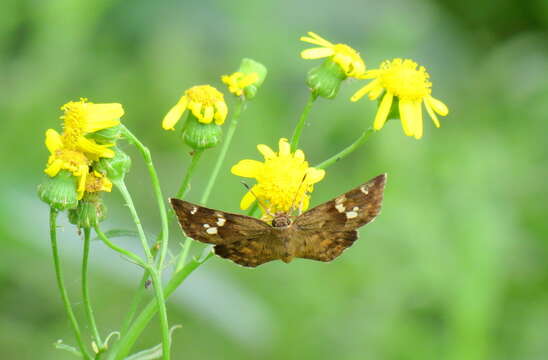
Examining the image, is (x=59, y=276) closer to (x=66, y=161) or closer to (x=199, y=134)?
(x=66, y=161)

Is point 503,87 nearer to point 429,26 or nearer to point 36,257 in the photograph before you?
point 429,26

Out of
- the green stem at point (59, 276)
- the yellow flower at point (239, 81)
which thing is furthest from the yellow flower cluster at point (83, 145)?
the yellow flower at point (239, 81)

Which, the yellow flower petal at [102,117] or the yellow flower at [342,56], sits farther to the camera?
the yellow flower at [342,56]

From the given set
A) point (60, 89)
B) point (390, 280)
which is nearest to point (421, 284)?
point (390, 280)

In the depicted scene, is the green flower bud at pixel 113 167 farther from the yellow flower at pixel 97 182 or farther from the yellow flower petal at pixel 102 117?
the yellow flower petal at pixel 102 117

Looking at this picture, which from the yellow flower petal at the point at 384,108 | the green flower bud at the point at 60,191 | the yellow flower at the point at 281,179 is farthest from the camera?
the yellow flower petal at the point at 384,108

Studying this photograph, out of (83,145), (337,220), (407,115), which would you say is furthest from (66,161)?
(407,115)

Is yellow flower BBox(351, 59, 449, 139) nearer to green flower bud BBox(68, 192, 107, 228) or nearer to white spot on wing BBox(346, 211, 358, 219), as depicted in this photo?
white spot on wing BBox(346, 211, 358, 219)
